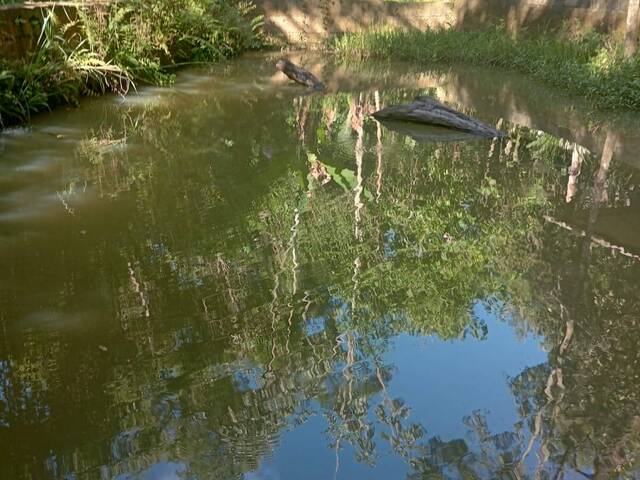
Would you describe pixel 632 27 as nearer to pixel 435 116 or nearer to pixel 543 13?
pixel 435 116

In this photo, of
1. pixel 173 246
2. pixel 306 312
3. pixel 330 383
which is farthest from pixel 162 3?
pixel 330 383

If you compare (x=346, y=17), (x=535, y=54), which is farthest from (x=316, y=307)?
(x=346, y=17)

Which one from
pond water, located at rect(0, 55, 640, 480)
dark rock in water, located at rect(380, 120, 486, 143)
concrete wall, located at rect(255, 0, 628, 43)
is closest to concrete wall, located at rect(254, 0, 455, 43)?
concrete wall, located at rect(255, 0, 628, 43)

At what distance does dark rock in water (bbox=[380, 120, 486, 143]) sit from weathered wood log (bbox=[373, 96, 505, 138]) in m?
0.04

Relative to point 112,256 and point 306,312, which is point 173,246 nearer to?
point 112,256

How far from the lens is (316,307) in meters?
3.67

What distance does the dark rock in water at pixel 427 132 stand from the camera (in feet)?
23.1

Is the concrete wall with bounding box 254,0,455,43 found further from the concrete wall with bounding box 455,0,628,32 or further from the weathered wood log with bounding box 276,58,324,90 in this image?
the weathered wood log with bounding box 276,58,324,90

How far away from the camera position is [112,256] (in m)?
4.11

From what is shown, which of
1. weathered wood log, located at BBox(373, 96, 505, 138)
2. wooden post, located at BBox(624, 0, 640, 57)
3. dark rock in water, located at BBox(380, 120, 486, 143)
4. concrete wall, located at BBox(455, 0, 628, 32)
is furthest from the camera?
concrete wall, located at BBox(455, 0, 628, 32)

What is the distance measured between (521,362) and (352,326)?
0.84 metres

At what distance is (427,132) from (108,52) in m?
4.23

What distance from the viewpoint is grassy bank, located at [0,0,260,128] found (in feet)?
23.9

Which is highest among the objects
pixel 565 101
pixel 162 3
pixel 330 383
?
pixel 162 3
